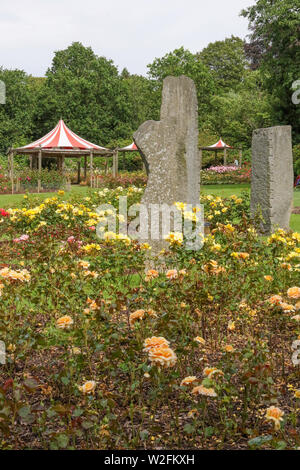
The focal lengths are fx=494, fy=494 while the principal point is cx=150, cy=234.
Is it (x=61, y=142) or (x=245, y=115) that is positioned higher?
(x=245, y=115)

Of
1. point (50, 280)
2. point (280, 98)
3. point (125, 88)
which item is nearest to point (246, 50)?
point (280, 98)

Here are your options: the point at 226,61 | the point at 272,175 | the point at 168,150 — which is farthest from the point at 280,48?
the point at 226,61

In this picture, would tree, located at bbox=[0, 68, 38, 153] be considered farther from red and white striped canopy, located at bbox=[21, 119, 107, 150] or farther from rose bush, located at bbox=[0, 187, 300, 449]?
rose bush, located at bbox=[0, 187, 300, 449]

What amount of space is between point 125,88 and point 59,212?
39.7m

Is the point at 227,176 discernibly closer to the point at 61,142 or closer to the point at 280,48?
the point at 280,48

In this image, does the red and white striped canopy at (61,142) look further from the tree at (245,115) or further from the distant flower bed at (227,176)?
the tree at (245,115)

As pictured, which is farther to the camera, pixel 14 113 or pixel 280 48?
pixel 14 113

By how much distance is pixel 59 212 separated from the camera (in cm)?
704

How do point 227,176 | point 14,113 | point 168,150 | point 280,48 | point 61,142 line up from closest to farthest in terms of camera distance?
1. point 168,150
2. point 280,48
3. point 61,142
4. point 227,176
5. point 14,113

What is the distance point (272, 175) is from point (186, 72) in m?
36.4

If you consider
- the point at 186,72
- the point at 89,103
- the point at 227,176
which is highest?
the point at 186,72

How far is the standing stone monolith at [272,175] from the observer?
362 inches

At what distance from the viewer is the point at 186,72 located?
43125 millimetres

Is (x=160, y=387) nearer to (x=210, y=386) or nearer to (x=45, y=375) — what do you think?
(x=210, y=386)
